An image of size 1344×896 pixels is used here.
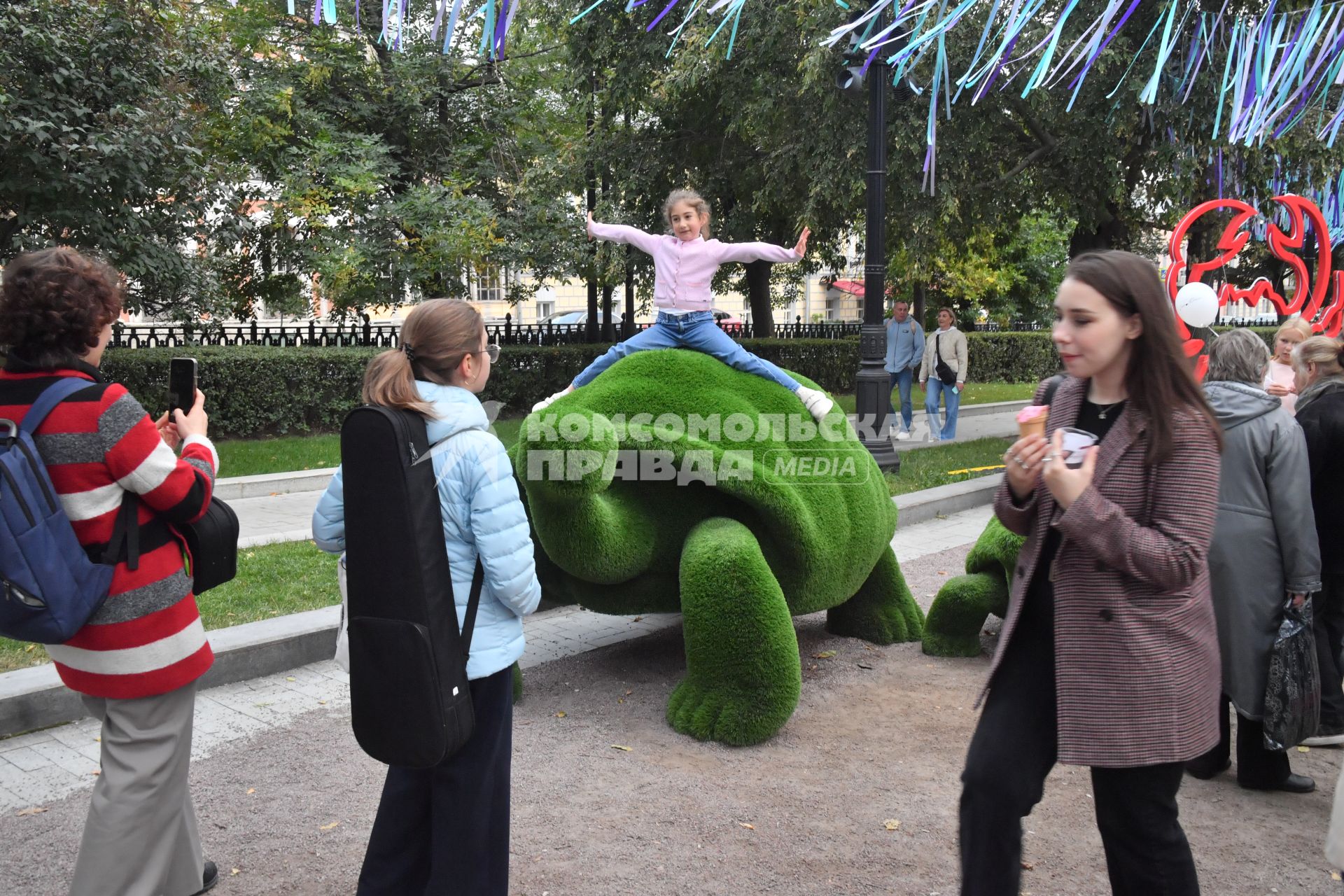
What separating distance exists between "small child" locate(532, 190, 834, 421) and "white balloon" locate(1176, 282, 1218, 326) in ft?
11.4

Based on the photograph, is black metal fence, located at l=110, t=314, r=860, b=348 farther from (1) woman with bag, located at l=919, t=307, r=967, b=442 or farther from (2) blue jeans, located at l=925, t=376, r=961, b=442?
(2) blue jeans, located at l=925, t=376, r=961, b=442

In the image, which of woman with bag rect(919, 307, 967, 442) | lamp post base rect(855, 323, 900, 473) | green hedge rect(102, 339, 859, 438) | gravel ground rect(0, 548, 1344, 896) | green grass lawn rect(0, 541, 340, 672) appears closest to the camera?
gravel ground rect(0, 548, 1344, 896)

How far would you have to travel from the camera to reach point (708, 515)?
504 centimetres

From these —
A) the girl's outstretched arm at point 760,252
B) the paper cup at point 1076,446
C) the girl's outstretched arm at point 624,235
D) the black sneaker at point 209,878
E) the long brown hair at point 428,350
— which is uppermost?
the girl's outstretched arm at point 624,235

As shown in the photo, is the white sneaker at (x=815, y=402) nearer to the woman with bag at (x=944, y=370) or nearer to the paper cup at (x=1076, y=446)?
the paper cup at (x=1076, y=446)

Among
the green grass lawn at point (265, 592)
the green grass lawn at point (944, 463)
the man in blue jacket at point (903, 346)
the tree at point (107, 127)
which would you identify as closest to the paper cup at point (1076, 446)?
the green grass lawn at point (265, 592)

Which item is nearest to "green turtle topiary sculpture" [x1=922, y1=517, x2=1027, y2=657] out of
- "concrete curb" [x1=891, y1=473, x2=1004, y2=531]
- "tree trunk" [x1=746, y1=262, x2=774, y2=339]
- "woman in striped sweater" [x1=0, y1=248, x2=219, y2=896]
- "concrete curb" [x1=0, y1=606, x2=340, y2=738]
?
"concrete curb" [x1=0, y1=606, x2=340, y2=738]

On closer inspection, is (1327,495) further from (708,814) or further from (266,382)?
(266,382)

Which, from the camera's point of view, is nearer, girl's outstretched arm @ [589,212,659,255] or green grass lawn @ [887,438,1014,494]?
girl's outstretched arm @ [589,212,659,255]

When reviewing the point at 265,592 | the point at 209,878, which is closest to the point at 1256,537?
the point at 209,878

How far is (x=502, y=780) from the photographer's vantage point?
2848 mm

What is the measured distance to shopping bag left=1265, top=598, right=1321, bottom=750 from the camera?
388 centimetres

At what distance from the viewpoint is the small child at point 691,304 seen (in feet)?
18.1

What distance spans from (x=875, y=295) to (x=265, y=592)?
7.13m
